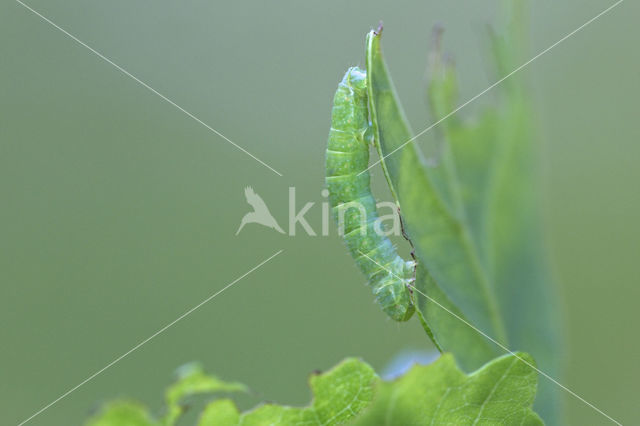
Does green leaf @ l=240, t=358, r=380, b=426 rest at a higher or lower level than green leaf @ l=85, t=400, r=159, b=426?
lower

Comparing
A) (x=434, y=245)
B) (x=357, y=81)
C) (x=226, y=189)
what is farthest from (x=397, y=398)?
(x=226, y=189)

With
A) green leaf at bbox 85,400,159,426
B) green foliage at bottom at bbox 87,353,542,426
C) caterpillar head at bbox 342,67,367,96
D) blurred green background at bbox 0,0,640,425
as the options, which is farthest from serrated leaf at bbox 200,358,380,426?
blurred green background at bbox 0,0,640,425

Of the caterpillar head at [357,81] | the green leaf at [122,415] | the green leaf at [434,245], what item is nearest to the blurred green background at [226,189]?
the caterpillar head at [357,81]

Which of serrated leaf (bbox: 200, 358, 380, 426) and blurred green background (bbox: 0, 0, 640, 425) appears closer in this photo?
serrated leaf (bbox: 200, 358, 380, 426)

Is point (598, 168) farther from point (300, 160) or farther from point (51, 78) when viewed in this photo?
point (51, 78)

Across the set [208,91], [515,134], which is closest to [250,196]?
[208,91]

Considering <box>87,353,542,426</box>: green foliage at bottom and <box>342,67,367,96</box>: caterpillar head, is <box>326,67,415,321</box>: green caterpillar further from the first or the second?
<box>87,353,542,426</box>: green foliage at bottom
